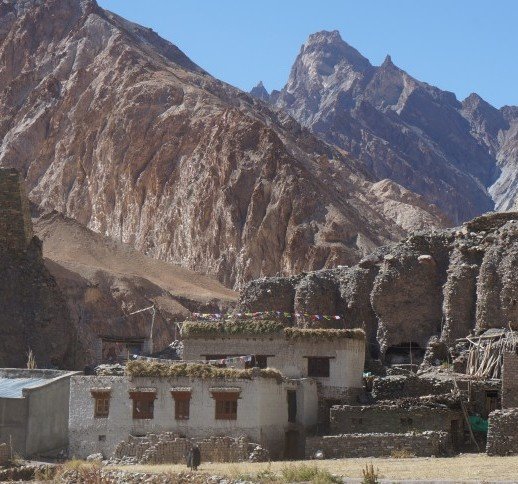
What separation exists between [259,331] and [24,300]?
18189 millimetres

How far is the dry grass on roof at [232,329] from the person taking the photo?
1655 inches

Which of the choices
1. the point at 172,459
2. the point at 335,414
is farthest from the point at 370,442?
the point at 172,459

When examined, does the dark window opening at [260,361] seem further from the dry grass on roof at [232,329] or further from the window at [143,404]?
the window at [143,404]

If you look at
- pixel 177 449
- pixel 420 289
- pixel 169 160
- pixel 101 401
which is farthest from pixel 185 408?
pixel 169 160

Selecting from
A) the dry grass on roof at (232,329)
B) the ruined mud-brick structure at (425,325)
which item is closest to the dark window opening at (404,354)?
the ruined mud-brick structure at (425,325)

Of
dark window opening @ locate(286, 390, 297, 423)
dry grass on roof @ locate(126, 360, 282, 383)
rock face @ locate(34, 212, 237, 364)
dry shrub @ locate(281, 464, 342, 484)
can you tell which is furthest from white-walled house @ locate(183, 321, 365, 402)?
rock face @ locate(34, 212, 237, 364)

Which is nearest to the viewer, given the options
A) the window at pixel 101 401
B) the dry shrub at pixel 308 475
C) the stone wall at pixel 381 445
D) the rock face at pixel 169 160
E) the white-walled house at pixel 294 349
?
the dry shrub at pixel 308 475

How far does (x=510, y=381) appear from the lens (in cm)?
3706

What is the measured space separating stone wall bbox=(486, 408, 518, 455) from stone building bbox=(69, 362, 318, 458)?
6.98 m

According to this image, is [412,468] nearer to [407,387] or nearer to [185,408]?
[185,408]

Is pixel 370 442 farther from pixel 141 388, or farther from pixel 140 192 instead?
pixel 140 192

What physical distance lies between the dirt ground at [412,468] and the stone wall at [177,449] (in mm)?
1500

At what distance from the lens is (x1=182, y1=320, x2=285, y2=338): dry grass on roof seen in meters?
42.0

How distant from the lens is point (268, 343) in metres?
42.0
